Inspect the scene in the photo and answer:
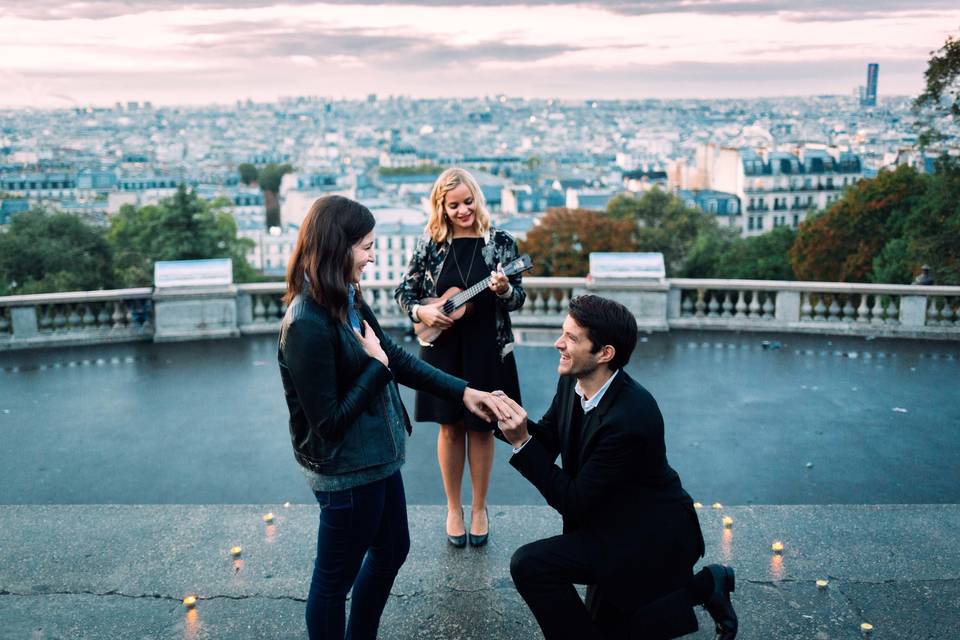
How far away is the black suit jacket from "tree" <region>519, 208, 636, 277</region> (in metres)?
43.8

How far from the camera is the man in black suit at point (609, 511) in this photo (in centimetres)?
307

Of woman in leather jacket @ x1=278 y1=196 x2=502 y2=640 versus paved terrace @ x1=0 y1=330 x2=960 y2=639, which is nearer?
woman in leather jacket @ x1=278 y1=196 x2=502 y2=640

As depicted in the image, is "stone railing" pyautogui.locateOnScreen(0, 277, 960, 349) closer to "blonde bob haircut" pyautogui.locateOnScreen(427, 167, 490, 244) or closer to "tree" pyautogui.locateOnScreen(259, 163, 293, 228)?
"blonde bob haircut" pyautogui.locateOnScreen(427, 167, 490, 244)

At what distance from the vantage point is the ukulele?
4375mm

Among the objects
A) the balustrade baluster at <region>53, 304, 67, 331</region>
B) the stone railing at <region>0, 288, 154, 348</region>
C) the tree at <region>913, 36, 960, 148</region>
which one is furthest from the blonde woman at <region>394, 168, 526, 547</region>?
the tree at <region>913, 36, 960, 148</region>

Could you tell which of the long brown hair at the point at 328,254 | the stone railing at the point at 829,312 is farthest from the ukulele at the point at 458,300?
the stone railing at the point at 829,312

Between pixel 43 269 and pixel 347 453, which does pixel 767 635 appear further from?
pixel 43 269

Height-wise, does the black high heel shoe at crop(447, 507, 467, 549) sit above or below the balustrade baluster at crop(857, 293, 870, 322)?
below

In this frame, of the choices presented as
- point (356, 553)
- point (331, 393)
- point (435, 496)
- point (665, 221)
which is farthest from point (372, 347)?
point (665, 221)

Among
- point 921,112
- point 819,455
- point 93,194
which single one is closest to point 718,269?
point 921,112

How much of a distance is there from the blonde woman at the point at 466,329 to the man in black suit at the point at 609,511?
116cm

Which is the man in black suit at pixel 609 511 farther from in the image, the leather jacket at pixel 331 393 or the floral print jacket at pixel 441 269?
the floral print jacket at pixel 441 269

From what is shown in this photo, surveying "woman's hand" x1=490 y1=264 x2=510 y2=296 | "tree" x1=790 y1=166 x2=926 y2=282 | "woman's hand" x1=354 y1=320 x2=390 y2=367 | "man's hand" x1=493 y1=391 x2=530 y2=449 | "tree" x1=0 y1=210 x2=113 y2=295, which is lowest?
"tree" x1=0 y1=210 x2=113 y2=295

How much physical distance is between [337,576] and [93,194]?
18261 cm
